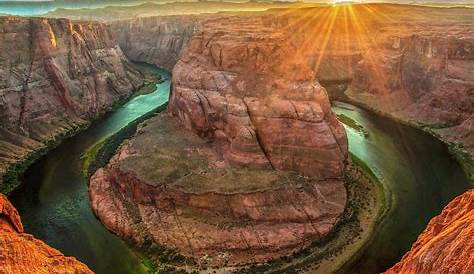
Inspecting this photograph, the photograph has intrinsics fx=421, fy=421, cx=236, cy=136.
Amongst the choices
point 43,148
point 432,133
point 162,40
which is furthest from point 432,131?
point 162,40

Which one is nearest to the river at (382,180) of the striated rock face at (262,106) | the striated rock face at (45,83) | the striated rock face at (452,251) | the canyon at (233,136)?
the canyon at (233,136)

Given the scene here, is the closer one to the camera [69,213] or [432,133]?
[69,213]

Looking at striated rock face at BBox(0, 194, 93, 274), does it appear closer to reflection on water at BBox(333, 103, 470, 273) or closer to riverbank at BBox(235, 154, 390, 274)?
riverbank at BBox(235, 154, 390, 274)

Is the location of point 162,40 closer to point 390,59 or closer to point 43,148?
point 390,59

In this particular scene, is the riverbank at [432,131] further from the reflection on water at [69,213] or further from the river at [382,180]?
the reflection on water at [69,213]

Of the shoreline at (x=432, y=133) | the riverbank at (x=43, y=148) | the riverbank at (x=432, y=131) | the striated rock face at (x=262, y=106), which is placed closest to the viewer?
the striated rock face at (x=262, y=106)

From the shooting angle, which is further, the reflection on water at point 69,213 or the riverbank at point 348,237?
the reflection on water at point 69,213

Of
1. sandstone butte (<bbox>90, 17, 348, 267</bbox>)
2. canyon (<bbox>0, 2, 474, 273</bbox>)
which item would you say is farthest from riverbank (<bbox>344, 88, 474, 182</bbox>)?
sandstone butte (<bbox>90, 17, 348, 267</bbox>)
